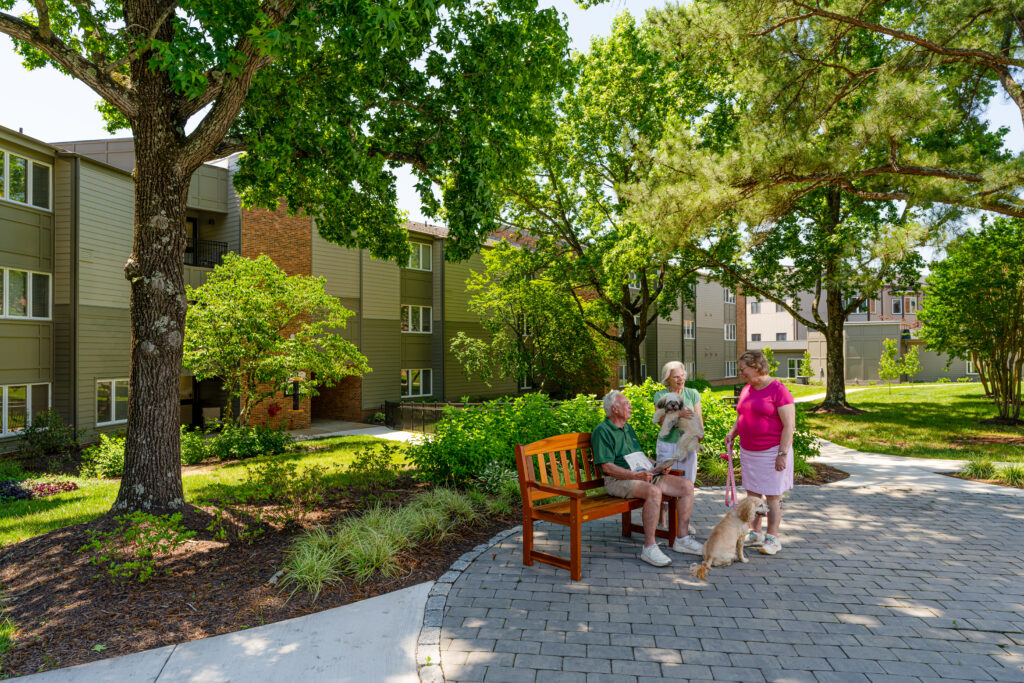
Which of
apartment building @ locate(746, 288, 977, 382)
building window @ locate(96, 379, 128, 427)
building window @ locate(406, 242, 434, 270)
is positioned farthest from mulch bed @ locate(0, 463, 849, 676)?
apartment building @ locate(746, 288, 977, 382)

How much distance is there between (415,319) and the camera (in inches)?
1020

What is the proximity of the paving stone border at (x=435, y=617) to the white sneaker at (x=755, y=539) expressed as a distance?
8.30 feet

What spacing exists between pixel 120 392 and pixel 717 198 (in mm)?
17217

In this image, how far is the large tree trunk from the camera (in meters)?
6.47

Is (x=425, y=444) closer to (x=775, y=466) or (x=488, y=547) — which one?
(x=488, y=547)

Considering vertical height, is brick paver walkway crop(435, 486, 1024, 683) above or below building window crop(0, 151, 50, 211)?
below

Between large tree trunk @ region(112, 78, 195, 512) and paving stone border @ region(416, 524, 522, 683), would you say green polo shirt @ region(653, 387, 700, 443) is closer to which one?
paving stone border @ region(416, 524, 522, 683)

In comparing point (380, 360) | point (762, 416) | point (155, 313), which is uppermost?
point (155, 313)

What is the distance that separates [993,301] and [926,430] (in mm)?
3998

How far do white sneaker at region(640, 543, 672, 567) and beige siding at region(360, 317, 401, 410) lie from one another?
→ 18.6m

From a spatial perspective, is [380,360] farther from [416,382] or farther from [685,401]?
[685,401]

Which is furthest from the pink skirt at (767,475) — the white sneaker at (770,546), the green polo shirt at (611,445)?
the green polo shirt at (611,445)

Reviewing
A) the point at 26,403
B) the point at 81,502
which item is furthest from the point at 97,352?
the point at 81,502

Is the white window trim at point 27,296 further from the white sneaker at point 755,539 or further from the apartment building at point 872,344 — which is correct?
the apartment building at point 872,344
